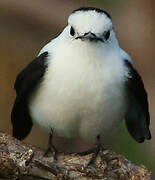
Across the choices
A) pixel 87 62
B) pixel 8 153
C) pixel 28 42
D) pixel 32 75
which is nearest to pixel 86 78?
pixel 87 62

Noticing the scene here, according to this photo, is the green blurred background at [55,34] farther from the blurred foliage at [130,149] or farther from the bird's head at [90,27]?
the bird's head at [90,27]

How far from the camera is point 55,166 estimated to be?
12.1ft

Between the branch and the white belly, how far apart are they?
0.17 metres

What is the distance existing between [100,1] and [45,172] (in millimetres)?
3726

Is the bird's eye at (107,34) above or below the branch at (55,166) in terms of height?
above

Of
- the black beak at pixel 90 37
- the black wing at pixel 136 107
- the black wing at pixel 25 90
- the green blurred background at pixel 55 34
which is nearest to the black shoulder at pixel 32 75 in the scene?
the black wing at pixel 25 90

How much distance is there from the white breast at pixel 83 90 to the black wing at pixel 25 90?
0.15 ft

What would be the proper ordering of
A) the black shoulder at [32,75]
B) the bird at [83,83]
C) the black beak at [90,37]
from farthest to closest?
the black shoulder at [32,75] < the bird at [83,83] < the black beak at [90,37]

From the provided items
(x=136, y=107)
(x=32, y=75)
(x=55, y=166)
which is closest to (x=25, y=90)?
(x=32, y=75)

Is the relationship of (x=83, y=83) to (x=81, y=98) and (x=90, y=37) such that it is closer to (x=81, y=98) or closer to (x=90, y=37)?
(x=81, y=98)

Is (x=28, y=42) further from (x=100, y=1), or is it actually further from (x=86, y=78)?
(x=86, y=78)

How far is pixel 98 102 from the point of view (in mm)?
3768

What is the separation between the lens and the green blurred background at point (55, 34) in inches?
245

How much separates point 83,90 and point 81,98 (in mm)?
43
